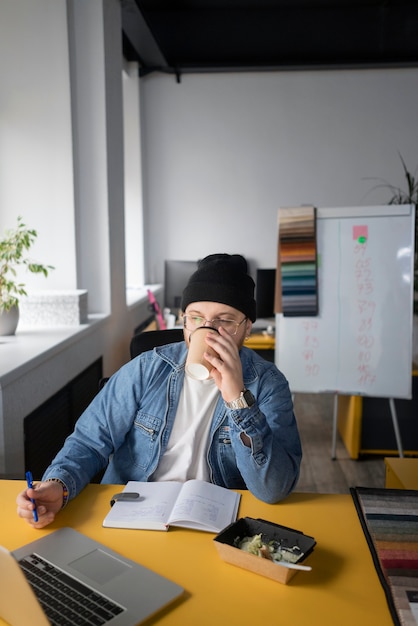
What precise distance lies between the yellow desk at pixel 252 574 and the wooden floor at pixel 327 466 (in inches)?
73.6

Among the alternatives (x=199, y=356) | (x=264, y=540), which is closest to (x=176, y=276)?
(x=199, y=356)

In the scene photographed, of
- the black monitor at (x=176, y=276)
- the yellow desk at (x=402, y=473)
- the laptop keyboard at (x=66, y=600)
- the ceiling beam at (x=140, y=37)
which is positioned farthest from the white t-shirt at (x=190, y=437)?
the black monitor at (x=176, y=276)

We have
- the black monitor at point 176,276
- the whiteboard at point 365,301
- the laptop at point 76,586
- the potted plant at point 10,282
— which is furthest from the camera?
the black monitor at point 176,276

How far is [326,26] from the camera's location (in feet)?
17.6

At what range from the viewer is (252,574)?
1025mm

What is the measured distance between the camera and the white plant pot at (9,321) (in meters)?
2.52

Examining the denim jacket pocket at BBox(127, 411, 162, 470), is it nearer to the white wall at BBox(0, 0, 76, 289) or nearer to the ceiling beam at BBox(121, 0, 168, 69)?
the white wall at BBox(0, 0, 76, 289)

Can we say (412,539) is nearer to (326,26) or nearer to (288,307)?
(288,307)

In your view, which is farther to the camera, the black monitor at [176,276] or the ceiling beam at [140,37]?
the black monitor at [176,276]

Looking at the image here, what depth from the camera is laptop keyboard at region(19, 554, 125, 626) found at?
90 cm

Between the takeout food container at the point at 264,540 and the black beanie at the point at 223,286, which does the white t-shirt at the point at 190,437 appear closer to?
the black beanie at the point at 223,286

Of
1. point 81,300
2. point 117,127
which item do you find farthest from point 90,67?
point 81,300

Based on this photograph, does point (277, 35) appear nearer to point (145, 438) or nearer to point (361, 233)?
point (361, 233)

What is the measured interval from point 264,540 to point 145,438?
0.49 m
